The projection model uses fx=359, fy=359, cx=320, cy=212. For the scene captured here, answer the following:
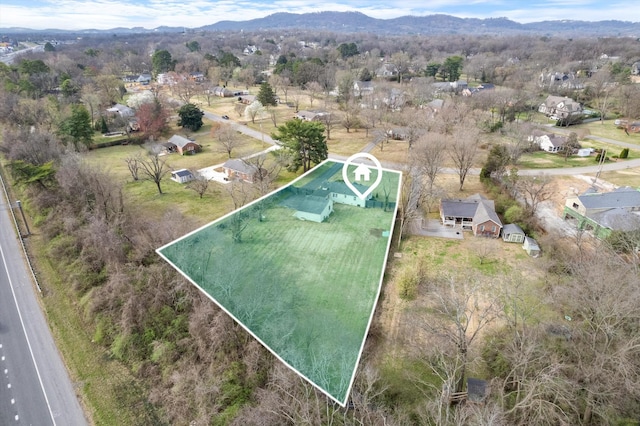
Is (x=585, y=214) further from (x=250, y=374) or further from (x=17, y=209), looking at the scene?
(x=17, y=209)

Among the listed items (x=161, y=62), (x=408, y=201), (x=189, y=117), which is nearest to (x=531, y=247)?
(x=408, y=201)

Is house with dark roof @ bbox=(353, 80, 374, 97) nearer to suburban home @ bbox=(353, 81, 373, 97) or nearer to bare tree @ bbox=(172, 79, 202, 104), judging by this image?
suburban home @ bbox=(353, 81, 373, 97)

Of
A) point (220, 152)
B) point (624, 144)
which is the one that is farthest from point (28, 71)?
point (624, 144)

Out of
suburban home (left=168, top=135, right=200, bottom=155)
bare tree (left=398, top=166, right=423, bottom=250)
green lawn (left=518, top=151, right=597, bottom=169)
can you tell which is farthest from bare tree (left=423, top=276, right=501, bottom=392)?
suburban home (left=168, top=135, right=200, bottom=155)

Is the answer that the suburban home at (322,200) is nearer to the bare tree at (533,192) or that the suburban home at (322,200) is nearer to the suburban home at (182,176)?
the bare tree at (533,192)

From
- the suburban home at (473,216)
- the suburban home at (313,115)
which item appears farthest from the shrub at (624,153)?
the suburban home at (313,115)
